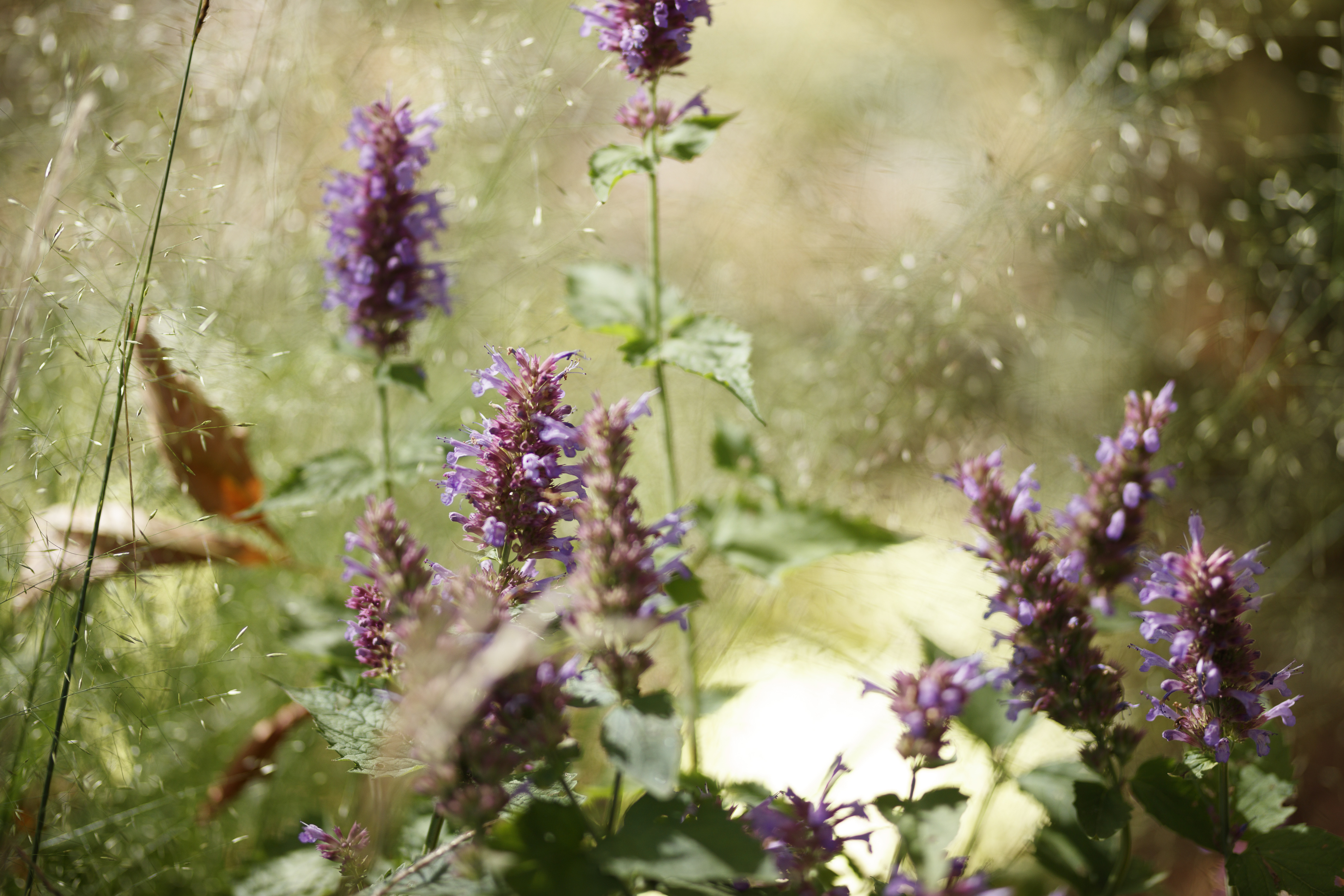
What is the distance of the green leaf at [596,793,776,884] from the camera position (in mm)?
593

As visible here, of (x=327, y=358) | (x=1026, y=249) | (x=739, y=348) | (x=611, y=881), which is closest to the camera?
(x=611, y=881)

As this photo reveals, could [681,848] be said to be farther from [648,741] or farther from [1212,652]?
[1212,652]

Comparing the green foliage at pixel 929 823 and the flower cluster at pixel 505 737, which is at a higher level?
the flower cluster at pixel 505 737

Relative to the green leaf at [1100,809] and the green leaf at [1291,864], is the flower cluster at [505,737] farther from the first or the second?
the green leaf at [1291,864]

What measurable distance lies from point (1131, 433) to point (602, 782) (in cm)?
98

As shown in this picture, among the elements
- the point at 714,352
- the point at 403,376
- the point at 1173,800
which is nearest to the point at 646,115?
the point at 714,352

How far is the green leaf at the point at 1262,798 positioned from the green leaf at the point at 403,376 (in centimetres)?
110

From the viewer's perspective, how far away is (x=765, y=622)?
196 cm

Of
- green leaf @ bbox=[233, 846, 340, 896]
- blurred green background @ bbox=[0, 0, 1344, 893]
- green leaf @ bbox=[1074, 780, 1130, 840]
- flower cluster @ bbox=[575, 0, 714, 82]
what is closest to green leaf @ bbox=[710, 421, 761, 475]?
blurred green background @ bbox=[0, 0, 1344, 893]

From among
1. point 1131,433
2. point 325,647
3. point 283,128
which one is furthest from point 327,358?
point 1131,433

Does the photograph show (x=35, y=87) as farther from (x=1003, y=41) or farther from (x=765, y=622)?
(x=1003, y=41)

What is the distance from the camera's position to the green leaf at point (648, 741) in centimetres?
59

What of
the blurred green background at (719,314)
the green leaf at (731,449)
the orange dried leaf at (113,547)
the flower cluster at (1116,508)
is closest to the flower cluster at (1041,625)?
the flower cluster at (1116,508)

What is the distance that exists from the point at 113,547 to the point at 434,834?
777 mm
